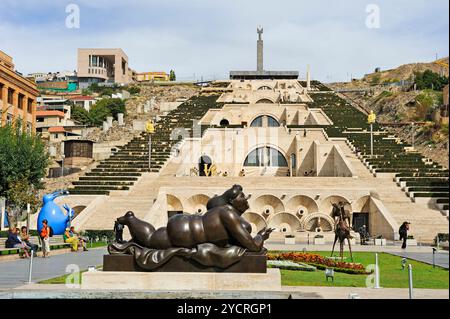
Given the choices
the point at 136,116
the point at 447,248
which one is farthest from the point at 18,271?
the point at 136,116

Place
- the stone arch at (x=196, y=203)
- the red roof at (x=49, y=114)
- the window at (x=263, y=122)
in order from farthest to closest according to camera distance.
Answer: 1. the red roof at (x=49, y=114)
2. the window at (x=263, y=122)
3. the stone arch at (x=196, y=203)

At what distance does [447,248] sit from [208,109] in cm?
7422

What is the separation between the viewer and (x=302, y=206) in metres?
36.1

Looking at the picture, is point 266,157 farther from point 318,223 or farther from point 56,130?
point 56,130

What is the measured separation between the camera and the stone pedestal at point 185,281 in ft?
29.3

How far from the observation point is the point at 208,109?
77188 millimetres

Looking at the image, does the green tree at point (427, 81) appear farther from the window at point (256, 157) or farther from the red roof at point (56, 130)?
the red roof at point (56, 130)

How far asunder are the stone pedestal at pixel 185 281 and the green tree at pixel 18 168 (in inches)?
956

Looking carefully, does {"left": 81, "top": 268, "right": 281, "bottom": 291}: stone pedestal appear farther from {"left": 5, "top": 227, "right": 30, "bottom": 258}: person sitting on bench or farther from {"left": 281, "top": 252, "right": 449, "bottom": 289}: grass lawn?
{"left": 5, "top": 227, "right": 30, "bottom": 258}: person sitting on bench

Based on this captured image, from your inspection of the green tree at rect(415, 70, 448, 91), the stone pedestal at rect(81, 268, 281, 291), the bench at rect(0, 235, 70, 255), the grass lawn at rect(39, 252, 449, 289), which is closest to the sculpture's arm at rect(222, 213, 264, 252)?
the stone pedestal at rect(81, 268, 281, 291)

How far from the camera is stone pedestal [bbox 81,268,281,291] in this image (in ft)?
29.3

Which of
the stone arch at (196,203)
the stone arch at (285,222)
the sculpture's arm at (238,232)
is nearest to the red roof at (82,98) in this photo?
the stone arch at (196,203)

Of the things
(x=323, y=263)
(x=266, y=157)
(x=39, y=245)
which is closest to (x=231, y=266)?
(x=323, y=263)

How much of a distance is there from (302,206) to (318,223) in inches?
72.1
